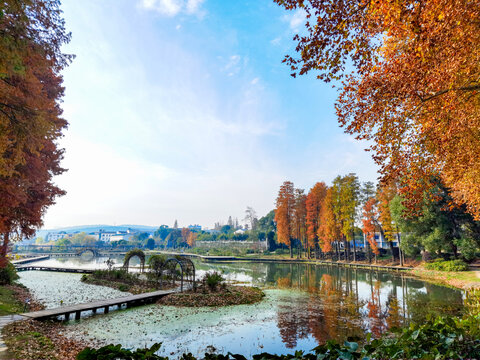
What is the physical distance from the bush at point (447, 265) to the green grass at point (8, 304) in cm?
3371

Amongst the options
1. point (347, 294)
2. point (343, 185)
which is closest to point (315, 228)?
point (343, 185)

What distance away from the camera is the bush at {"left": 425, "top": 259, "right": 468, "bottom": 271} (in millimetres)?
25453

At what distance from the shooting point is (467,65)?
633 centimetres

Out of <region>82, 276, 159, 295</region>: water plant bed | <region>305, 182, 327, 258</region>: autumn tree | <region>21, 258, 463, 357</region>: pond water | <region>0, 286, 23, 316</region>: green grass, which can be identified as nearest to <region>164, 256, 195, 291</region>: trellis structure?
<region>82, 276, 159, 295</region>: water plant bed

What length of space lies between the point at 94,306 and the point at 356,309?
44.0ft

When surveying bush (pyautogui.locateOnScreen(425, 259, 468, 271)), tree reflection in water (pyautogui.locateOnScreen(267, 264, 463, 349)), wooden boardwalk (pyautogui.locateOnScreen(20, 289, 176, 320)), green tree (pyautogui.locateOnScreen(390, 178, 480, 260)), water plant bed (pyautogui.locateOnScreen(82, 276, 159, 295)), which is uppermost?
green tree (pyautogui.locateOnScreen(390, 178, 480, 260))

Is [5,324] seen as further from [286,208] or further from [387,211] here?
[286,208]

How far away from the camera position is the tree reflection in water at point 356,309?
1021 centimetres

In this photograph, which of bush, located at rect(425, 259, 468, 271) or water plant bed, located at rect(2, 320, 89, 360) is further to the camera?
bush, located at rect(425, 259, 468, 271)

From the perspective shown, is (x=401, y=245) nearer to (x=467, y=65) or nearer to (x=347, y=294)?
(x=347, y=294)

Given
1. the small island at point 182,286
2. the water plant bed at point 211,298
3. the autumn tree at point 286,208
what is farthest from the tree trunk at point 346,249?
the water plant bed at point 211,298

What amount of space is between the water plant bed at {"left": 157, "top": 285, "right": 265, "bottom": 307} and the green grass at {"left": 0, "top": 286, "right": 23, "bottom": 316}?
6793mm

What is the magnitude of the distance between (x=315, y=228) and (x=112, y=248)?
98.7m

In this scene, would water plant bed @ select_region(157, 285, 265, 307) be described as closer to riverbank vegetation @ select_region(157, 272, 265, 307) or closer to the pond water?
riverbank vegetation @ select_region(157, 272, 265, 307)
